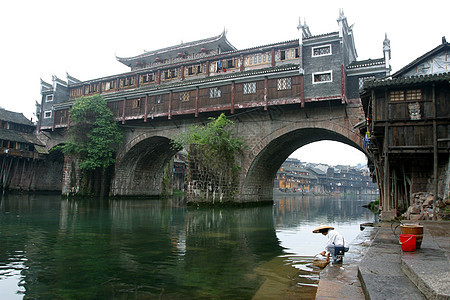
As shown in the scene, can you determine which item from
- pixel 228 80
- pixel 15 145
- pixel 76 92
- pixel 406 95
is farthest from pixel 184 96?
pixel 15 145

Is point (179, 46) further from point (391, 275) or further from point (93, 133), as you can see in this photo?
point (391, 275)

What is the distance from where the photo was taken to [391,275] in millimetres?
4074

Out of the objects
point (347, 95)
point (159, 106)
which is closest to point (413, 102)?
point (347, 95)

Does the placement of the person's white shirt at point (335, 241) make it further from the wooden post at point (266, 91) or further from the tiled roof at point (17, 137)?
the tiled roof at point (17, 137)

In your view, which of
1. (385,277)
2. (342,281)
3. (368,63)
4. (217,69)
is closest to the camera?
(385,277)

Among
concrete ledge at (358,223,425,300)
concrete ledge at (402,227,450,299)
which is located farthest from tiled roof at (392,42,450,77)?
concrete ledge at (402,227,450,299)

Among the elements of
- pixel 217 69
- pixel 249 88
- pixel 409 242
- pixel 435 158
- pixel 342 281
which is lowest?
pixel 342 281

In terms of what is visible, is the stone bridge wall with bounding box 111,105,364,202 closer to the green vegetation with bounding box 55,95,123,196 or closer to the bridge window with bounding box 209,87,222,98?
the green vegetation with bounding box 55,95,123,196

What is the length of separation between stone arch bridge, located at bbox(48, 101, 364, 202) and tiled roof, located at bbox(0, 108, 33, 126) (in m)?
10.7

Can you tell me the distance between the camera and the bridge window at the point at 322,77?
64.9 ft

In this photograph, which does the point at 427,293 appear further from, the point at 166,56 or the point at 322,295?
the point at 166,56

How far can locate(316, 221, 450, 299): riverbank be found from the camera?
329 cm

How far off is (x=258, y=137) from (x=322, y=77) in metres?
5.46

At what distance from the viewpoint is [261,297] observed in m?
4.43
